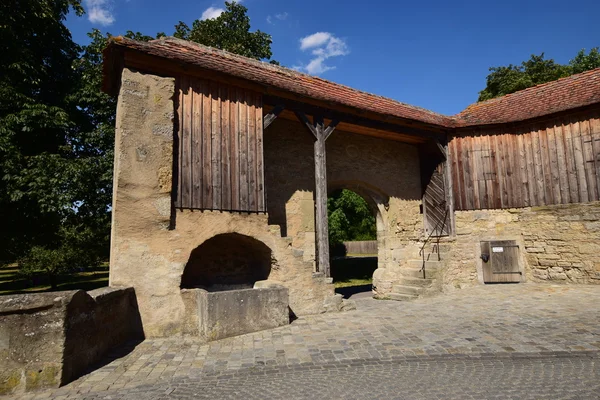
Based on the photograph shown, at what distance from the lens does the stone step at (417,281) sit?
9.61 meters

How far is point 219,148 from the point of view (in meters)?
7.02

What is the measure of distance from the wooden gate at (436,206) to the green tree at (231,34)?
10556 millimetres

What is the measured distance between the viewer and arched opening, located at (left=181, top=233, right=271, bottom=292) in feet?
25.7

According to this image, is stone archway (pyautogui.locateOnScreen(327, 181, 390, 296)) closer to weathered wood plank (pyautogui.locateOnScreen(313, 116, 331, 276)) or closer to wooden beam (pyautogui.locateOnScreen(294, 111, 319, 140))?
weathered wood plank (pyautogui.locateOnScreen(313, 116, 331, 276))

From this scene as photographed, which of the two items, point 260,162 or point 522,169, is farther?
point 522,169

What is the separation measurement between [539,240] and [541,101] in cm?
427

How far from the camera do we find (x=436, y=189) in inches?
442

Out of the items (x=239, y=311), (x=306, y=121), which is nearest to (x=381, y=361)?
(x=239, y=311)

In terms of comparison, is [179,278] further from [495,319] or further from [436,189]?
[436,189]

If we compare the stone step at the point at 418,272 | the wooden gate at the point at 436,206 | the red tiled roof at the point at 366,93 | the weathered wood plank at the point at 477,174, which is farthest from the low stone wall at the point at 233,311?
the weathered wood plank at the point at 477,174

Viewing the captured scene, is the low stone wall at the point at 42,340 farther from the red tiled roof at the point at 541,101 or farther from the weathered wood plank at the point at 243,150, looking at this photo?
the red tiled roof at the point at 541,101

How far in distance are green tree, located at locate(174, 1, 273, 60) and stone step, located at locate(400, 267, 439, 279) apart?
39.4 feet

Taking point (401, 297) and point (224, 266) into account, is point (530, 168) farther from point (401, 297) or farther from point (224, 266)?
point (224, 266)

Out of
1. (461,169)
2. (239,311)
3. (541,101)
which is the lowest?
(239,311)
